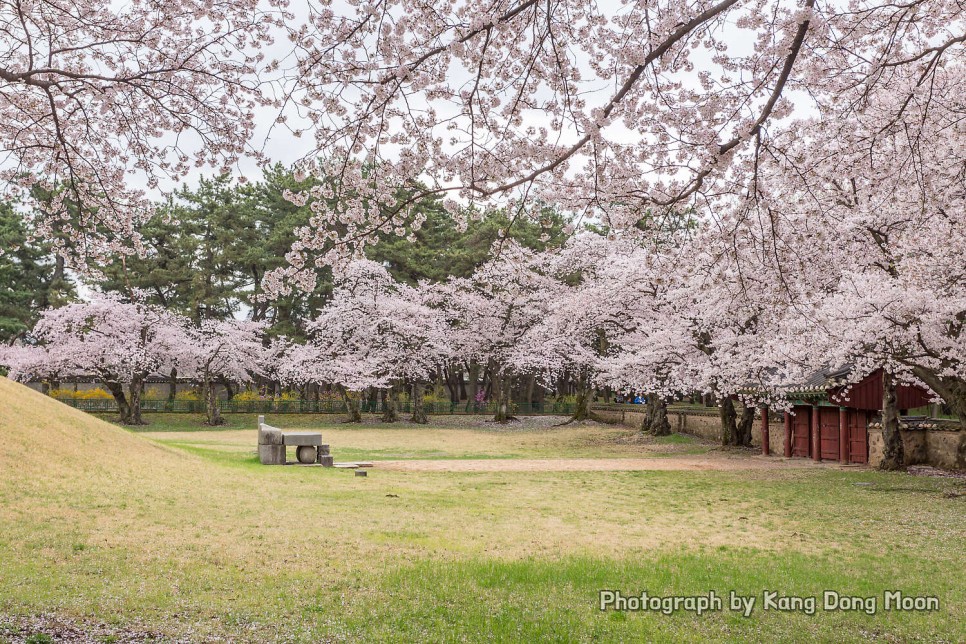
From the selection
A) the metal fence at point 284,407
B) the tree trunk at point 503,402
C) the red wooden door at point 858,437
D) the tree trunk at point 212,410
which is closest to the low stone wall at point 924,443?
the red wooden door at point 858,437

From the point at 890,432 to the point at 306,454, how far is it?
14471 millimetres

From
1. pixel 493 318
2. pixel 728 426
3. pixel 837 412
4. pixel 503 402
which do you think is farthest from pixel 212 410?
pixel 837 412

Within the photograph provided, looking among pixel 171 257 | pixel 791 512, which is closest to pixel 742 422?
pixel 791 512

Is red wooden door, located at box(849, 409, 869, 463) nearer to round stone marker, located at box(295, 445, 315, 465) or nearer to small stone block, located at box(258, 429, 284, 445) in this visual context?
round stone marker, located at box(295, 445, 315, 465)

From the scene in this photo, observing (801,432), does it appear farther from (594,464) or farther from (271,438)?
(271,438)

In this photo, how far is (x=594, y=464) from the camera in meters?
19.7

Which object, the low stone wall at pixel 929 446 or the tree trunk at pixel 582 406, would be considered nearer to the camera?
the low stone wall at pixel 929 446

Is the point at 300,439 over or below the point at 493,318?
below

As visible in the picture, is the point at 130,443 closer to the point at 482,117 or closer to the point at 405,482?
the point at 405,482

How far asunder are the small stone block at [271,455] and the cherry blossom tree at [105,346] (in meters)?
22.7

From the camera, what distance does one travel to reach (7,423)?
11484 mm

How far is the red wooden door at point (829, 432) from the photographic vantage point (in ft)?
67.6

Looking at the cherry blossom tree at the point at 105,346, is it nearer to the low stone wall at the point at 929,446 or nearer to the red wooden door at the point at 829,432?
the red wooden door at the point at 829,432

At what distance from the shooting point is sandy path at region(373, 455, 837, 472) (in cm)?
1816
